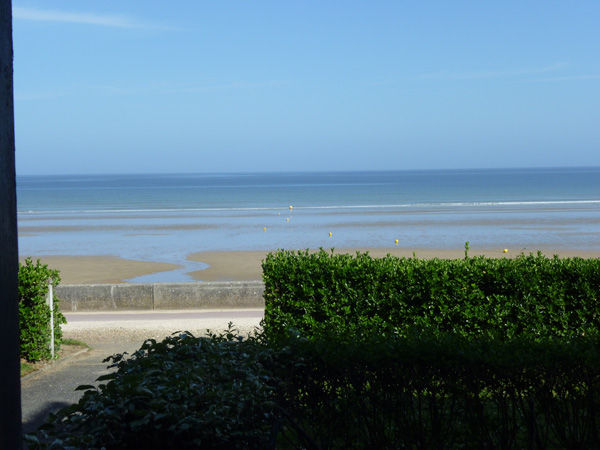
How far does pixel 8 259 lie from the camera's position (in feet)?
10.4

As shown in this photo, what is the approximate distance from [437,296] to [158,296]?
849 cm

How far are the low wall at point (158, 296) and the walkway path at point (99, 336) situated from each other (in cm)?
28

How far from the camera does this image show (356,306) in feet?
28.8

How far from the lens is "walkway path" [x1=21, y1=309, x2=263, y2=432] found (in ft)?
29.1

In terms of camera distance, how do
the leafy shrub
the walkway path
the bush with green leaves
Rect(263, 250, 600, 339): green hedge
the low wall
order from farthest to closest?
the low wall → the bush with green leaves → the walkway path → Rect(263, 250, 600, 339): green hedge → the leafy shrub

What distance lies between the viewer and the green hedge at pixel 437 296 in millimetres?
8422

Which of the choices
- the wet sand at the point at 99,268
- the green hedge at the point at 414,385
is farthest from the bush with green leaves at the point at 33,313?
the wet sand at the point at 99,268

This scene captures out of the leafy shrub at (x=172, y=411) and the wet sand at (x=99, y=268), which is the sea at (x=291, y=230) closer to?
the wet sand at (x=99, y=268)

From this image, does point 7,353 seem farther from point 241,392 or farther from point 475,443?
point 475,443

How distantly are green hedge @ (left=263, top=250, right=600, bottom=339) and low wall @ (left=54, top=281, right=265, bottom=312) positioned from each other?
6744 millimetres

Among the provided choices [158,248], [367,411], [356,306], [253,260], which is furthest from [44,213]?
[367,411]

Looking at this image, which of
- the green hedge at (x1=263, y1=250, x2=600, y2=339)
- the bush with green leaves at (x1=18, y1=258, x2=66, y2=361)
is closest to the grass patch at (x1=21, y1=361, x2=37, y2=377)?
the bush with green leaves at (x1=18, y1=258, x2=66, y2=361)

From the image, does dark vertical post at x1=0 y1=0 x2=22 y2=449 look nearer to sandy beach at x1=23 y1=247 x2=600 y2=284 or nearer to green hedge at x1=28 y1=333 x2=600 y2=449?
green hedge at x1=28 y1=333 x2=600 y2=449

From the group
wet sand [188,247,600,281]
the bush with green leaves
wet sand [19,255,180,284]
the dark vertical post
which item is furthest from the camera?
wet sand [188,247,600,281]
